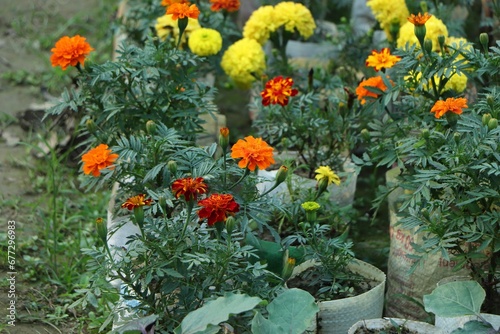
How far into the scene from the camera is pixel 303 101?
3.71 meters

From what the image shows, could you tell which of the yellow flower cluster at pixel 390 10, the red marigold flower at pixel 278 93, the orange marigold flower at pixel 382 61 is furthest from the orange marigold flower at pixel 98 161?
the yellow flower cluster at pixel 390 10

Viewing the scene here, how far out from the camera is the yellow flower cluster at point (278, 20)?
13.3 ft

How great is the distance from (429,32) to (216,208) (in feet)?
5.17

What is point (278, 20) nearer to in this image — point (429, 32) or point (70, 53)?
point (429, 32)

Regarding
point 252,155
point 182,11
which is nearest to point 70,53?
point 182,11

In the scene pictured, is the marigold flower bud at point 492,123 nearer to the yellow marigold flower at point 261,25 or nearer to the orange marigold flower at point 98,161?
the orange marigold flower at point 98,161

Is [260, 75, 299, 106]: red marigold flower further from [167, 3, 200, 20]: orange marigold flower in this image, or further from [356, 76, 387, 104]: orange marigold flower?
[167, 3, 200, 20]: orange marigold flower

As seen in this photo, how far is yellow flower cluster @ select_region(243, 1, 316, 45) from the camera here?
4.05m

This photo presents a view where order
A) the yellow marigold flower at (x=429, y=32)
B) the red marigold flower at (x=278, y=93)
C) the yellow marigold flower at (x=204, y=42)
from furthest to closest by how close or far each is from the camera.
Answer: the yellow marigold flower at (x=204, y=42) → the yellow marigold flower at (x=429, y=32) → the red marigold flower at (x=278, y=93)

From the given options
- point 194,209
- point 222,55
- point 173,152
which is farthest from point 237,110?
point 194,209

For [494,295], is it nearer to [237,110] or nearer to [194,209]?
[194,209]

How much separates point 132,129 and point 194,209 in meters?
0.81

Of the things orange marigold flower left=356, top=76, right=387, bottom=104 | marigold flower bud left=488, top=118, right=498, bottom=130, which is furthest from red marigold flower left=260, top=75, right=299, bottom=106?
marigold flower bud left=488, top=118, right=498, bottom=130

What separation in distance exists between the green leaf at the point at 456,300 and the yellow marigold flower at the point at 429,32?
1.27m
